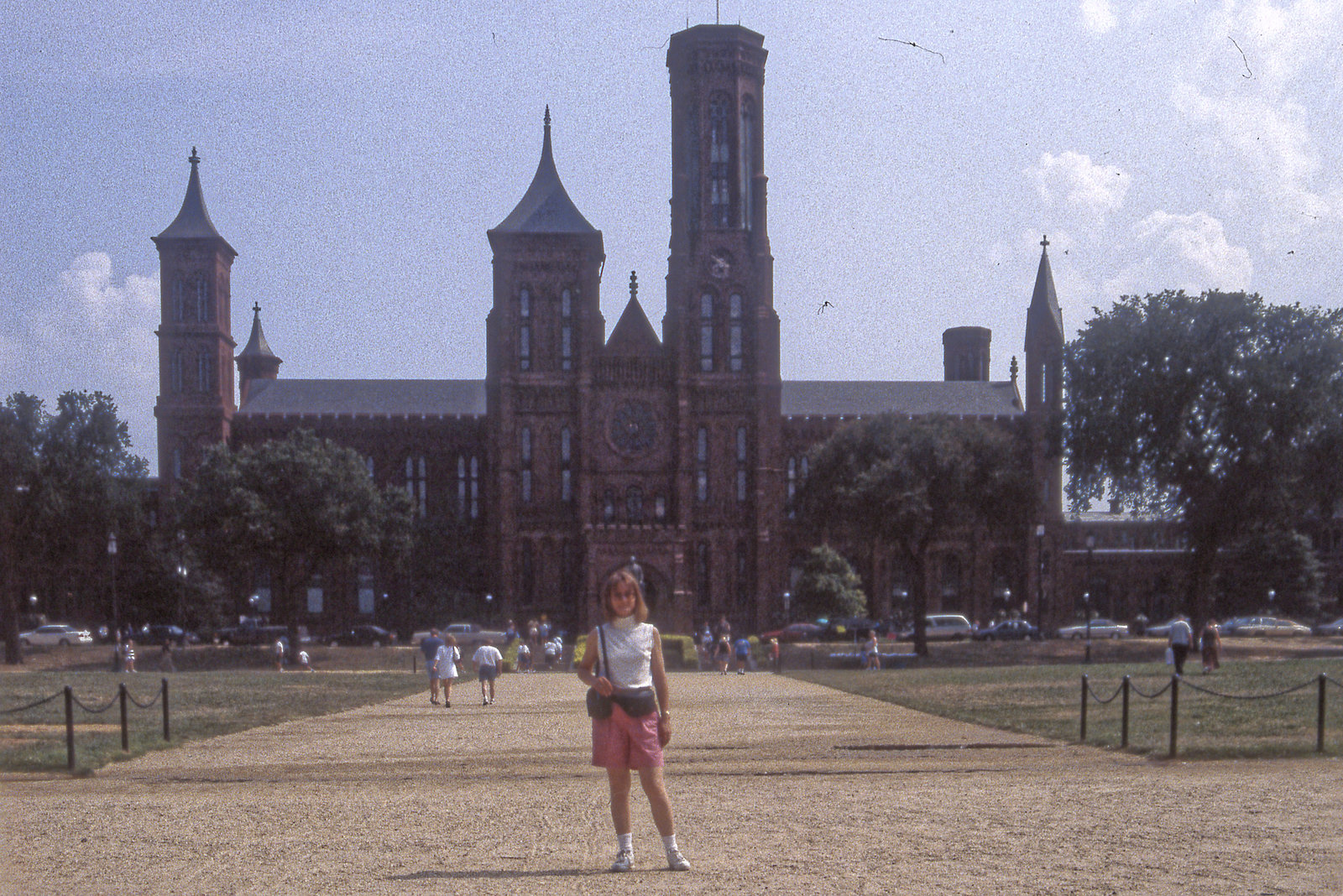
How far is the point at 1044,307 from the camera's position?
88688 mm

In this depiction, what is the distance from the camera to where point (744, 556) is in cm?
7744

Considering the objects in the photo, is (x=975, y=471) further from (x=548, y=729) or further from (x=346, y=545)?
(x=548, y=729)

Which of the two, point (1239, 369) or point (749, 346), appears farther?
point (749, 346)

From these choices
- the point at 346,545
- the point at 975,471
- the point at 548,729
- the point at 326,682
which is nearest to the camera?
the point at 548,729

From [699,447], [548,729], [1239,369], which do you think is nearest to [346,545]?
[699,447]

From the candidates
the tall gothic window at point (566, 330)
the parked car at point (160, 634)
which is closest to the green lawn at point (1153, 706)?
the tall gothic window at point (566, 330)

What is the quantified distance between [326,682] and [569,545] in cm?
3870

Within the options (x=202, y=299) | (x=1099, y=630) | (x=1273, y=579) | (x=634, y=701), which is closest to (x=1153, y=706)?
(x=634, y=701)

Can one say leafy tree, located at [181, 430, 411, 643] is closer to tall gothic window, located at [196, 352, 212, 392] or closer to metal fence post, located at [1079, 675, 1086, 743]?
tall gothic window, located at [196, 352, 212, 392]

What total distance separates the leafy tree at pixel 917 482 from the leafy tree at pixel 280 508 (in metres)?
21.4

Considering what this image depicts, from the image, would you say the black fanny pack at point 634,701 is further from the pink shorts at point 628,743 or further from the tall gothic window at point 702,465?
the tall gothic window at point 702,465

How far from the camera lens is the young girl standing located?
8.34 m

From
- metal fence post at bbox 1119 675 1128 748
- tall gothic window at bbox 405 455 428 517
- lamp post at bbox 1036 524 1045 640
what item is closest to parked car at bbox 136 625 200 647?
tall gothic window at bbox 405 455 428 517

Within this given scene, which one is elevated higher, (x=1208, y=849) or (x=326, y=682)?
(x=1208, y=849)
